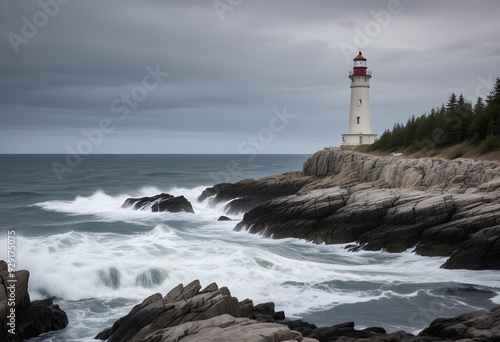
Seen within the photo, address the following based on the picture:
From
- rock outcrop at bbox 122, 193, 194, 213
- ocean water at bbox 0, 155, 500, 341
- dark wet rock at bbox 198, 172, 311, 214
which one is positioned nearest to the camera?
ocean water at bbox 0, 155, 500, 341

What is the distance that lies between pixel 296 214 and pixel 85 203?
27.8 metres

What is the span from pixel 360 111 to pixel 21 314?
42872mm

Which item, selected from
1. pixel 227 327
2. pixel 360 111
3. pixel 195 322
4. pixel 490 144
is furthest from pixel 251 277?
pixel 360 111

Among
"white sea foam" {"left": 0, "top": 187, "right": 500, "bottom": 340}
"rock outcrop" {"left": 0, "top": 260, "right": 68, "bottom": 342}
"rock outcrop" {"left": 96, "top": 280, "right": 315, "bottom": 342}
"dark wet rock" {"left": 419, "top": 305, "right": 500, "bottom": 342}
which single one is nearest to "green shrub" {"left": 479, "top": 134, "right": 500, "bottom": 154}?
"white sea foam" {"left": 0, "top": 187, "right": 500, "bottom": 340}

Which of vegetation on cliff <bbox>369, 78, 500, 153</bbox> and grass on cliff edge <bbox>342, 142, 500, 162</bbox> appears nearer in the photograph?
grass on cliff edge <bbox>342, 142, 500, 162</bbox>

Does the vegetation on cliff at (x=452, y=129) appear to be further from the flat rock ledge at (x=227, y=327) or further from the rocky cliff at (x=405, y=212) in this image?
the flat rock ledge at (x=227, y=327)

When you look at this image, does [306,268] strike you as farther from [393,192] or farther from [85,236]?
[85,236]

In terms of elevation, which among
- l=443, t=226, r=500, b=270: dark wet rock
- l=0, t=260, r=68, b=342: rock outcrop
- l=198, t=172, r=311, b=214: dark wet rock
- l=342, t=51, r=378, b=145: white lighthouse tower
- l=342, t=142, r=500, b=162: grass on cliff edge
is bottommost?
l=0, t=260, r=68, b=342: rock outcrop

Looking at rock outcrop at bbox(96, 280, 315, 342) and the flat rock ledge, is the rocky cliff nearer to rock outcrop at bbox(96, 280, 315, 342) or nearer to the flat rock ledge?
the flat rock ledge

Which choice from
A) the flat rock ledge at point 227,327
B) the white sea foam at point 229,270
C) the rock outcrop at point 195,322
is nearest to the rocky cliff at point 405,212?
the white sea foam at point 229,270

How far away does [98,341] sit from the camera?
14586 mm

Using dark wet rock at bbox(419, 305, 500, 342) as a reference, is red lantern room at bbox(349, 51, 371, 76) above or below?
above

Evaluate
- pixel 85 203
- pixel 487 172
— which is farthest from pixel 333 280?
pixel 85 203

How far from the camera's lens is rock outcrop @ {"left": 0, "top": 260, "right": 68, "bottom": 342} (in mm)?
13758
